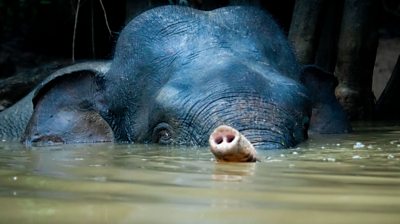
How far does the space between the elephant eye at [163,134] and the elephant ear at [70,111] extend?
2.56 ft

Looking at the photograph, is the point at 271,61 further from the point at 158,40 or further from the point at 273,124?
the point at 273,124

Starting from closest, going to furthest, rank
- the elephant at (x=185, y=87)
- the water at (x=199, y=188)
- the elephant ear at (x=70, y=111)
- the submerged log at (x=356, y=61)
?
the water at (x=199, y=188), the elephant at (x=185, y=87), the elephant ear at (x=70, y=111), the submerged log at (x=356, y=61)

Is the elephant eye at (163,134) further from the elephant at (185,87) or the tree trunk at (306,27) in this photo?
the tree trunk at (306,27)

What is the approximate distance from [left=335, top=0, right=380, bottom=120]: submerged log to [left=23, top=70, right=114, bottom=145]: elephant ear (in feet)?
8.77

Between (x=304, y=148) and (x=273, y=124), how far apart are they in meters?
0.22

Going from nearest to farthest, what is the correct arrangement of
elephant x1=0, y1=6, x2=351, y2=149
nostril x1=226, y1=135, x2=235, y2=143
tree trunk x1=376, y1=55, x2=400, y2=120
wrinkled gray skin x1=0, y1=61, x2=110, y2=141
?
nostril x1=226, y1=135, x2=235, y2=143
elephant x1=0, y1=6, x2=351, y2=149
wrinkled gray skin x1=0, y1=61, x2=110, y2=141
tree trunk x1=376, y1=55, x2=400, y2=120

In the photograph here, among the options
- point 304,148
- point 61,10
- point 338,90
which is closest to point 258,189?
A: point 304,148

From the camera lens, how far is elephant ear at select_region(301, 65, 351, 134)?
6828mm

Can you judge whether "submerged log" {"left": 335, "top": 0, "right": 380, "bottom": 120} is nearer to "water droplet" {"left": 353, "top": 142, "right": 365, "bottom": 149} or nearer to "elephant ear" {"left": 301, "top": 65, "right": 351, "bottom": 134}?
"elephant ear" {"left": 301, "top": 65, "right": 351, "bottom": 134}

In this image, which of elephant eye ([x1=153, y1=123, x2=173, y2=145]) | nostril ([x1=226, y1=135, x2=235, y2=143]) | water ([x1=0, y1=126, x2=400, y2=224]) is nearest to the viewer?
water ([x1=0, y1=126, x2=400, y2=224])

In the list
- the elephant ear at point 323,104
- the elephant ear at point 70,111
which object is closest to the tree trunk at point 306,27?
the elephant ear at point 323,104

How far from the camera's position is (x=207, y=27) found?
20.9ft

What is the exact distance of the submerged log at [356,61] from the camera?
334 inches

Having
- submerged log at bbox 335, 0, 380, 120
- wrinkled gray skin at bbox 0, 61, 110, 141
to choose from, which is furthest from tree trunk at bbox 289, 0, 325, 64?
wrinkled gray skin at bbox 0, 61, 110, 141
